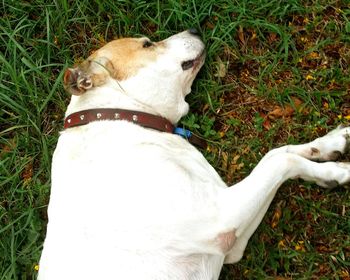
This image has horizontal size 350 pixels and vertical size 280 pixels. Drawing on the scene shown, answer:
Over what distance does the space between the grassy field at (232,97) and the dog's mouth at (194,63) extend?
23 cm

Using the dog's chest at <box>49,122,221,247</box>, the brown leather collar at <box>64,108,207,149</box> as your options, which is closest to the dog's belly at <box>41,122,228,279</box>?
the dog's chest at <box>49,122,221,247</box>

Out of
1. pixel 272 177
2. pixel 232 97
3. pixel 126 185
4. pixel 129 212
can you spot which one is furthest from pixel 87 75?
pixel 272 177

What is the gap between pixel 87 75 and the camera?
12.7ft

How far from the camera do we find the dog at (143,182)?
324 centimetres

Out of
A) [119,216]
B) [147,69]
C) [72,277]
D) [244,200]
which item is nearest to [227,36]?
[147,69]

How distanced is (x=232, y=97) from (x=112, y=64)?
118cm

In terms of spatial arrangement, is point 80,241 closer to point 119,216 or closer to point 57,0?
point 119,216

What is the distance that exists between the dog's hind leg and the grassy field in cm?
21

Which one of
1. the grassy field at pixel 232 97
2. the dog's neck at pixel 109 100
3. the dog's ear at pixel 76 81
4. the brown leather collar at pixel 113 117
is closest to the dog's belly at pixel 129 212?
the brown leather collar at pixel 113 117

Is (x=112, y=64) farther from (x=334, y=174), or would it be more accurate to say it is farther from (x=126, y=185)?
(x=334, y=174)

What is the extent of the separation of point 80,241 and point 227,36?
232 cm

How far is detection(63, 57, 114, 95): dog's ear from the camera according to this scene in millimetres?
3840

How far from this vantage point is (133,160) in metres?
3.44

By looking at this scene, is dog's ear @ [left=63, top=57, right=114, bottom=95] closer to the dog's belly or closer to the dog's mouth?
the dog's belly
